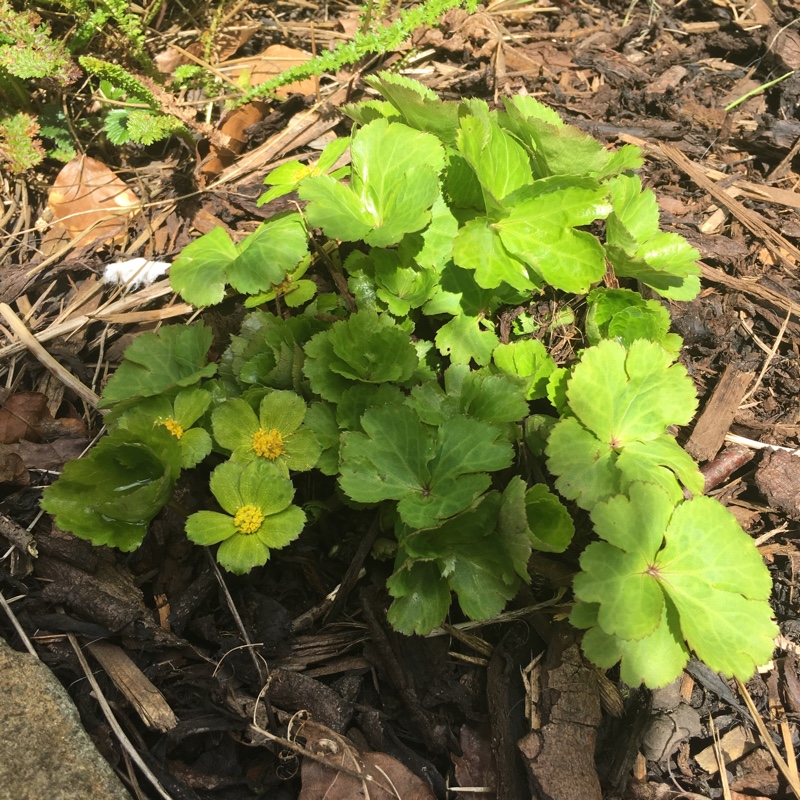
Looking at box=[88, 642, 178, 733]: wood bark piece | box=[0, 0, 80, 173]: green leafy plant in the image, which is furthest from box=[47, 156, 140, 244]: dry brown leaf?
box=[88, 642, 178, 733]: wood bark piece

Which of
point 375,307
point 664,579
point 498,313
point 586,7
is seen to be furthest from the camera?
point 586,7

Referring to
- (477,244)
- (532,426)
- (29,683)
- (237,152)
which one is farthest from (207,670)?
(237,152)

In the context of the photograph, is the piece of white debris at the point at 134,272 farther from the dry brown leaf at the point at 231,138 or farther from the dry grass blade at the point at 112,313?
the dry brown leaf at the point at 231,138

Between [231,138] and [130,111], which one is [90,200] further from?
[231,138]

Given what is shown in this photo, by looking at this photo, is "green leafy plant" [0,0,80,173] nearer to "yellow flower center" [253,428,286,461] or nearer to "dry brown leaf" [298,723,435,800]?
"yellow flower center" [253,428,286,461]

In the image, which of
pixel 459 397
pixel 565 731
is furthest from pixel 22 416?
pixel 565 731

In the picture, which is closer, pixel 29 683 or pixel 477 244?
pixel 29 683

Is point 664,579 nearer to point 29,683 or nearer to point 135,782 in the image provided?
point 135,782
